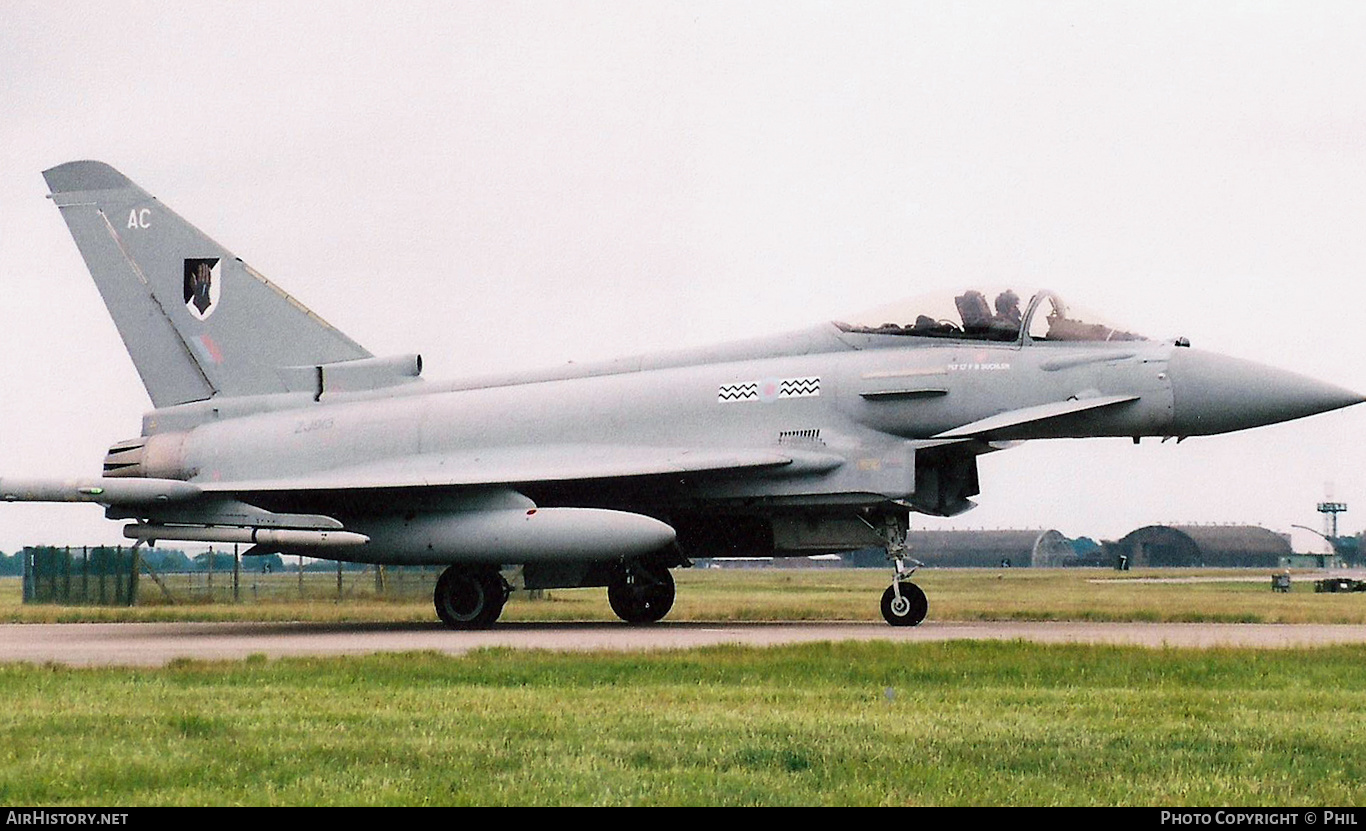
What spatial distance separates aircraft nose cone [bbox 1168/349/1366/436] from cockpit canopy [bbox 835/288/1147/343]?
0.79m

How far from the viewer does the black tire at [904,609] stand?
17.0 metres

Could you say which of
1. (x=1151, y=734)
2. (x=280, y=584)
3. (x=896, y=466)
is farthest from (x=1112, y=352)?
(x=280, y=584)

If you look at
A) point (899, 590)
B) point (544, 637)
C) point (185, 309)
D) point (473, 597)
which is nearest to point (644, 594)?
point (473, 597)

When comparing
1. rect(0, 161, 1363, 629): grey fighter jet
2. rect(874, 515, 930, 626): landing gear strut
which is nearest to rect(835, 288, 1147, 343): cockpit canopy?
Answer: rect(0, 161, 1363, 629): grey fighter jet

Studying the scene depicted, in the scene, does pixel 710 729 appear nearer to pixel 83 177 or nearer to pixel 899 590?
pixel 899 590

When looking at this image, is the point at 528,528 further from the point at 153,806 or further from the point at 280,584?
the point at 280,584

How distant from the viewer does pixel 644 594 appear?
19.2 m

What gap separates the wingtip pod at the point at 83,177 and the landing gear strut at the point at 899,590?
1111 centimetres

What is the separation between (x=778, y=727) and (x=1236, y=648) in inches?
244

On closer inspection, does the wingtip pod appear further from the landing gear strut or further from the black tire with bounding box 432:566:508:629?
the landing gear strut

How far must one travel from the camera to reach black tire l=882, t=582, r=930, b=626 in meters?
17.0

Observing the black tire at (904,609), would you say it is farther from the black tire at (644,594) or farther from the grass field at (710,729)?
the grass field at (710,729)

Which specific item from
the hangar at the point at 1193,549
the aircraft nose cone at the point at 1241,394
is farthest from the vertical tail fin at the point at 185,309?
the hangar at the point at 1193,549

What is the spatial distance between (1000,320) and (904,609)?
3215 millimetres
